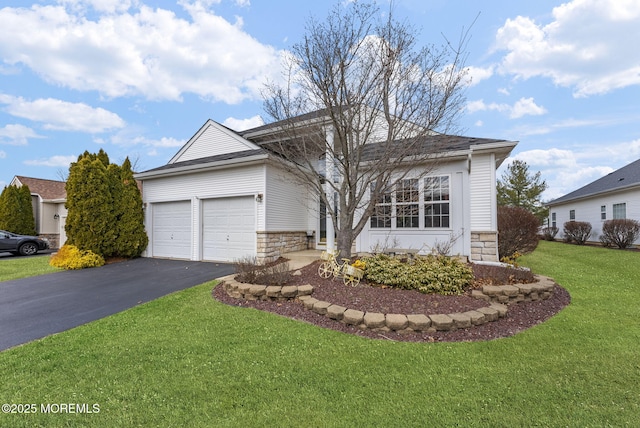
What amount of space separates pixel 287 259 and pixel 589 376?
24.9ft

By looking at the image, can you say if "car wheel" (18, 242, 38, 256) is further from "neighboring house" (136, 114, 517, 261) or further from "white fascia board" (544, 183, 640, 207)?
"white fascia board" (544, 183, 640, 207)

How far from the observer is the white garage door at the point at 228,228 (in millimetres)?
9719

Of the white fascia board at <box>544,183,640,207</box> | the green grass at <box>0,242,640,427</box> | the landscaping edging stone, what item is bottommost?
the green grass at <box>0,242,640,427</box>

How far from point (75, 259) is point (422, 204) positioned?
11829 millimetres

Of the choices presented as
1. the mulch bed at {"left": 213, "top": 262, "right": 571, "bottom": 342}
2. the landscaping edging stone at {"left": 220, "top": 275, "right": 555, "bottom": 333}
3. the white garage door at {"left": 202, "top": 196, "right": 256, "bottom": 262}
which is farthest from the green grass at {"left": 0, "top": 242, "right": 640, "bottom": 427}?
the white garage door at {"left": 202, "top": 196, "right": 256, "bottom": 262}

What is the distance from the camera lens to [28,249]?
45.5 ft

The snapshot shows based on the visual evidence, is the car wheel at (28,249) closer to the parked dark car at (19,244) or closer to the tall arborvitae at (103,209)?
the parked dark car at (19,244)

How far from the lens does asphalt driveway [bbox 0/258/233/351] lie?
14.6ft

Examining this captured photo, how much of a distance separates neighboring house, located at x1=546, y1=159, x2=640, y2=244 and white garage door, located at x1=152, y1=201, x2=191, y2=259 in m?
21.9

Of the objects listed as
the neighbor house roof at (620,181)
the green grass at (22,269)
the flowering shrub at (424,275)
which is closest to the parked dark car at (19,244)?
the green grass at (22,269)

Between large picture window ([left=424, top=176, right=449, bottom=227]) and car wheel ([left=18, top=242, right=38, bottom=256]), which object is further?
car wheel ([left=18, top=242, right=38, bottom=256])

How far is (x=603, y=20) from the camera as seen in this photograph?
8.20 meters

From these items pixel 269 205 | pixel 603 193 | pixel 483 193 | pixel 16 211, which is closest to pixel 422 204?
pixel 483 193

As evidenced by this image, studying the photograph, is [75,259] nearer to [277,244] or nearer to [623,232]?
[277,244]
